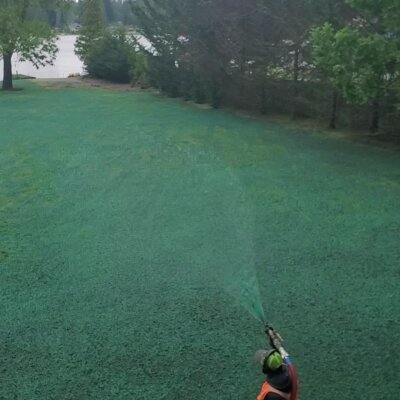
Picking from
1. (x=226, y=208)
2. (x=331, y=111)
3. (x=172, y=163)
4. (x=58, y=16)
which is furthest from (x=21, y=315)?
(x=58, y=16)

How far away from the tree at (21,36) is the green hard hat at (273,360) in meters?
18.2

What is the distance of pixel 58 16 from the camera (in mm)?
23328

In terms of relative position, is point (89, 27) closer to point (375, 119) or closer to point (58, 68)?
point (58, 68)

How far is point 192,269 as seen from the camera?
5.16 meters

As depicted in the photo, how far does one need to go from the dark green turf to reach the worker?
1482 millimetres

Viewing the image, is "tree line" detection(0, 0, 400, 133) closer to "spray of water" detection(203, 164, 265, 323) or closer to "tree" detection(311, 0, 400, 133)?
"tree" detection(311, 0, 400, 133)

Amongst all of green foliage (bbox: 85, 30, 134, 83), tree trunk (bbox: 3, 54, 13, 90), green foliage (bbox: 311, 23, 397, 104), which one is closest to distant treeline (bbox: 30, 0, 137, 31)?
green foliage (bbox: 85, 30, 134, 83)

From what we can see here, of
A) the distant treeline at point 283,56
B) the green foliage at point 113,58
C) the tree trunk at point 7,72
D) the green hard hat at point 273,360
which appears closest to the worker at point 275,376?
the green hard hat at point 273,360

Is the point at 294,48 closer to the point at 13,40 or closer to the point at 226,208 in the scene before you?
the point at 226,208

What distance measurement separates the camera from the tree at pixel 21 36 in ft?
59.8

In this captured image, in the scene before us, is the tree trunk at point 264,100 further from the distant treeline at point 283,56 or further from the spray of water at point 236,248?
the spray of water at point 236,248

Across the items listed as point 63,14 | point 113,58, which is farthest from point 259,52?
point 63,14

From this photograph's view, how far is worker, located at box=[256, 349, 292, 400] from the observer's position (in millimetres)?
1958

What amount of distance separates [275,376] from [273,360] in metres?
0.09
